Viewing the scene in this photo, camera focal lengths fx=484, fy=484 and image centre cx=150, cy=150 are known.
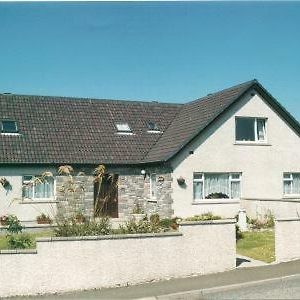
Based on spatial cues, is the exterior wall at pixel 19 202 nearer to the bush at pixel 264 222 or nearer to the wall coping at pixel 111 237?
the bush at pixel 264 222

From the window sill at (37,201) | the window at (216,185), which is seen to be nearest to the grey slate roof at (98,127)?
the window sill at (37,201)

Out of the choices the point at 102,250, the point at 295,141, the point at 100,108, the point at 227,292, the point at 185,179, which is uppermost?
the point at 100,108

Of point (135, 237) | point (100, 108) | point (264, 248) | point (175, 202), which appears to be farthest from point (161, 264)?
point (100, 108)

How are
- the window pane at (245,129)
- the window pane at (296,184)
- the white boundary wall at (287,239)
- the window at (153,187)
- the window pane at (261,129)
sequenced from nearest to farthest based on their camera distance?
1. the white boundary wall at (287,239)
2. the window at (153,187)
3. the window pane at (245,129)
4. the window pane at (261,129)
5. the window pane at (296,184)

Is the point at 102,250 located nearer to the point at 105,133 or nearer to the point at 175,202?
the point at 175,202

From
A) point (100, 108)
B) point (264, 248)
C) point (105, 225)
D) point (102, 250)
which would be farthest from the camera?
point (100, 108)

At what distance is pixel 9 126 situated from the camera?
22.7 meters

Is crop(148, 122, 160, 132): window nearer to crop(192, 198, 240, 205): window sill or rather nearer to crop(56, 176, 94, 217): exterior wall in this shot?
crop(56, 176, 94, 217): exterior wall

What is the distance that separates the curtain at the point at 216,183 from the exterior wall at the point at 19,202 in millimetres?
6800

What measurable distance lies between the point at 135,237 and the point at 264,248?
17.6 ft

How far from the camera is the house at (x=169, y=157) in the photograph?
68.4 ft

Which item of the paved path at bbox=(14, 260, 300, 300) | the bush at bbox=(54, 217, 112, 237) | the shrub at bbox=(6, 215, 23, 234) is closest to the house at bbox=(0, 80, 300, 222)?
the shrub at bbox=(6, 215, 23, 234)

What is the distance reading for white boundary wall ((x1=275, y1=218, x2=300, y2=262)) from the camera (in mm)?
13594

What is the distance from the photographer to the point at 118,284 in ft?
37.7
